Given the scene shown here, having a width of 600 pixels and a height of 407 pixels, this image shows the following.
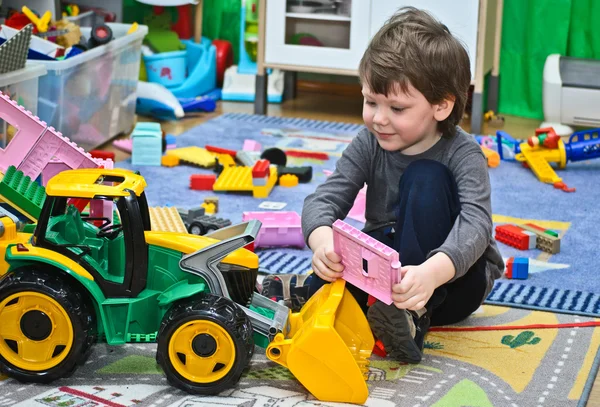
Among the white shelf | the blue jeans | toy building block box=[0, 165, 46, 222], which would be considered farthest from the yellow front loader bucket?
the white shelf

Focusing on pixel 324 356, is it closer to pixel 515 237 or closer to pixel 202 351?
pixel 202 351

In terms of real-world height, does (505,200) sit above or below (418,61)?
below

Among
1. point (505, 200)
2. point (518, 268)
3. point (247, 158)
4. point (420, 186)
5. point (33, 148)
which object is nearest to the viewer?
point (420, 186)

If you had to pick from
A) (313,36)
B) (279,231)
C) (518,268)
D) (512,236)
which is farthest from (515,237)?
(313,36)

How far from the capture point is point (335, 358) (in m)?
1.04

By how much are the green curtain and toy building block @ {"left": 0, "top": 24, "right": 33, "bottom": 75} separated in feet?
5.44

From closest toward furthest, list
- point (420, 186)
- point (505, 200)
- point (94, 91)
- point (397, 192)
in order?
point (420, 186), point (397, 192), point (505, 200), point (94, 91)

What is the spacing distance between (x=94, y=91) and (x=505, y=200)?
107 cm

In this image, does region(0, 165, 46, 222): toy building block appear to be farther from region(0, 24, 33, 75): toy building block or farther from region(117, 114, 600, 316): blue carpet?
region(0, 24, 33, 75): toy building block

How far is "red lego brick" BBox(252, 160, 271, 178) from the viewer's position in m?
1.98

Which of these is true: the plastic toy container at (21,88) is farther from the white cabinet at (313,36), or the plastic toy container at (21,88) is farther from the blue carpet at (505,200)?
the white cabinet at (313,36)

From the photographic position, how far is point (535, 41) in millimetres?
2875

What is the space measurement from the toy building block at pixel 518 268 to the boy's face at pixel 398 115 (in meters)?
0.43

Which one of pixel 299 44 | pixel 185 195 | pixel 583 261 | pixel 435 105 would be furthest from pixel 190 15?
pixel 435 105
